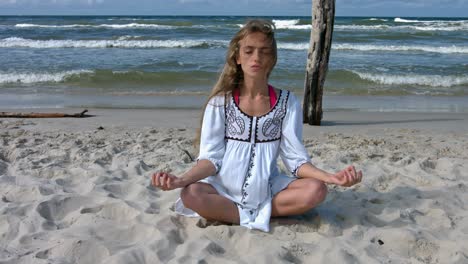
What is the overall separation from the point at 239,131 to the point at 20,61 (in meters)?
11.8

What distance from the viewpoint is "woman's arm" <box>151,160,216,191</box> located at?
9.29 ft

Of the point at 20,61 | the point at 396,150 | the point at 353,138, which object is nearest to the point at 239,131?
the point at 396,150

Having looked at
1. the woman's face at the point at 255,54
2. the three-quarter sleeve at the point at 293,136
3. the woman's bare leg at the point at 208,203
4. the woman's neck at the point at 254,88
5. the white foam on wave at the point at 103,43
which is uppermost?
the woman's face at the point at 255,54

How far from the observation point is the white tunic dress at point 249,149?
3.15 m

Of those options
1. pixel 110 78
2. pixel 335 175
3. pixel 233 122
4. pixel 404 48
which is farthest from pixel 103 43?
pixel 335 175

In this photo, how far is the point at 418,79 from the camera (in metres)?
11.4

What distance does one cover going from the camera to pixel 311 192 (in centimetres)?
308

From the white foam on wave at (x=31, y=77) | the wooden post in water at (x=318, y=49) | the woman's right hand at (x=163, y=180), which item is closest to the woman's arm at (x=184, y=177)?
the woman's right hand at (x=163, y=180)

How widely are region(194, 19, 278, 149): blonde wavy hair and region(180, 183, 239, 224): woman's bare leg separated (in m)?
0.57

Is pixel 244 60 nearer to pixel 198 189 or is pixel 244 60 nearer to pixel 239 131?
pixel 239 131

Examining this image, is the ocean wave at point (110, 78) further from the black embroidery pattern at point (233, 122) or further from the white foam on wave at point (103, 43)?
the black embroidery pattern at point (233, 122)

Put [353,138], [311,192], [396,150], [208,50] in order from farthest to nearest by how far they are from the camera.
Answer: [208,50] → [353,138] → [396,150] → [311,192]

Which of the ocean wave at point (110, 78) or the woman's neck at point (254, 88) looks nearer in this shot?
the woman's neck at point (254, 88)

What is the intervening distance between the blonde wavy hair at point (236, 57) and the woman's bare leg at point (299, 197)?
720mm
